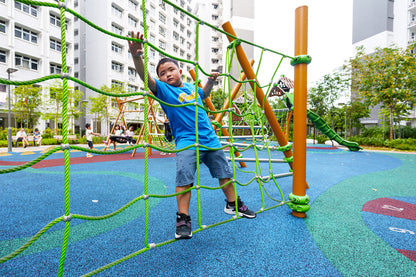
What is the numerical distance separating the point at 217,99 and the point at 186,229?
16.0 m

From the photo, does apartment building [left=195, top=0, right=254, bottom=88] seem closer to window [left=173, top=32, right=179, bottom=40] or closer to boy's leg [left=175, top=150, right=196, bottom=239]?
window [left=173, top=32, right=179, bottom=40]

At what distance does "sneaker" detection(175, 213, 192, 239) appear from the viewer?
109cm

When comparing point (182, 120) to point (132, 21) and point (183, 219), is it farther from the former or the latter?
point (132, 21)

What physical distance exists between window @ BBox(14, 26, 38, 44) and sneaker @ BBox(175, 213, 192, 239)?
16889 millimetres

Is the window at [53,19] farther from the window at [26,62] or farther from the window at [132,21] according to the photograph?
the window at [132,21]

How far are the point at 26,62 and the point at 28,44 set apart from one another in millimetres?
1110

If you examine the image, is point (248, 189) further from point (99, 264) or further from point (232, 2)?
point (232, 2)

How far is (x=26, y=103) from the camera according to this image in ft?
32.6

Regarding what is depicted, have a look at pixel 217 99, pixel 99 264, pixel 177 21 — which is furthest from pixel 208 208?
pixel 177 21

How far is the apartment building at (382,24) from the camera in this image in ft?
46.1

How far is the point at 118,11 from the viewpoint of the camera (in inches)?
674

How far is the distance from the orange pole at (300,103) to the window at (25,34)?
1679 cm

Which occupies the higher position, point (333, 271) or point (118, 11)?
point (118, 11)

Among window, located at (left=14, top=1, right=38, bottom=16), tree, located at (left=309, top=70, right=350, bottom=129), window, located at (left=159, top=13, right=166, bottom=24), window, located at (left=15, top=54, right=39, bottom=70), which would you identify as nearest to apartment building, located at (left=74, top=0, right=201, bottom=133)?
window, located at (left=159, top=13, right=166, bottom=24)
